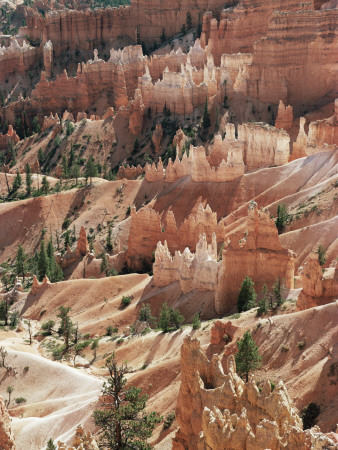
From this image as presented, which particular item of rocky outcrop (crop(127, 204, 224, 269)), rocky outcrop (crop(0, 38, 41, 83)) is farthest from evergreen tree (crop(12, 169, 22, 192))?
rocky outcrop (crop(0, 38, 41, 83))

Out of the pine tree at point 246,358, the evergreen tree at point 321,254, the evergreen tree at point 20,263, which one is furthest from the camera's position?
the evergreen tree at point 20,263

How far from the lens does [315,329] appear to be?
124ft

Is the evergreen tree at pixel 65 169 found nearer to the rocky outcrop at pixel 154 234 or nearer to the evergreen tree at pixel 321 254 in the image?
the rocky outcrop at pixel 154 234

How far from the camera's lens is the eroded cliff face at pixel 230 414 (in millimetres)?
24984

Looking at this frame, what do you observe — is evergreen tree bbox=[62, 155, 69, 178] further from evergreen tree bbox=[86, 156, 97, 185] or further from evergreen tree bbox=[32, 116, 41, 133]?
evergreen tree bbox=[32, 116, 41, 133]

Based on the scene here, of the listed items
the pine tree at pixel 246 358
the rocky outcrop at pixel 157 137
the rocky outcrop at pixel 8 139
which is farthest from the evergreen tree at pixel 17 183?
the pine tree at pixel 246 358

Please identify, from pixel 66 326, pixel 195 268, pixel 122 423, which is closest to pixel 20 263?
pixel 66 326

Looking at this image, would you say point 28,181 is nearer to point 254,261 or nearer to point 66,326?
point 66,326

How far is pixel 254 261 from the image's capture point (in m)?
53.7

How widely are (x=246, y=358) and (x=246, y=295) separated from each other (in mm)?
15825

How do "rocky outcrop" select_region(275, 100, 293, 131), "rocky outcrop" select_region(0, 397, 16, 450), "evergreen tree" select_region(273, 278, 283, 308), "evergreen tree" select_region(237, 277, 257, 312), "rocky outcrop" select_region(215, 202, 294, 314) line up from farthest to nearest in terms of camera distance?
"rocky outcrop" select_region(275, 100, 293, 131) < "rocky outcrop" select_region(215, 202, 294, 314) < "evergreen tree" select_region(237, 277, 257, 312) < "evergreen tree" select_region(273, 278, 283, 308) < "rocky outcrop" select_region(0, 397, 16, 450)

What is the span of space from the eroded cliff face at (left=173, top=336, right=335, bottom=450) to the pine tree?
342cm

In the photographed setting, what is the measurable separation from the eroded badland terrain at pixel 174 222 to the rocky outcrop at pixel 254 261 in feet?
0.44

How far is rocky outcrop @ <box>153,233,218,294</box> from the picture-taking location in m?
57.1
